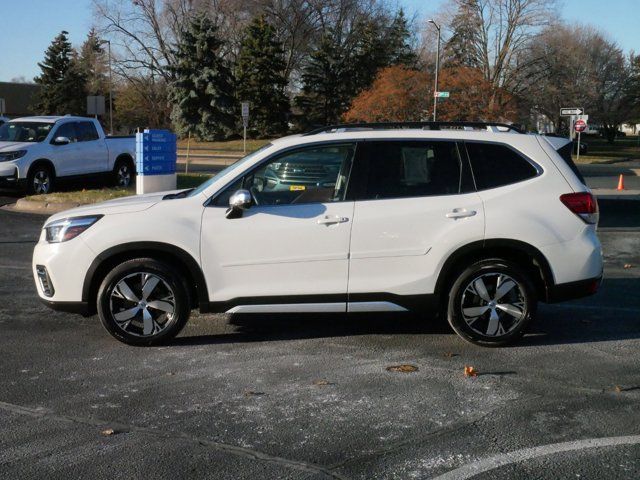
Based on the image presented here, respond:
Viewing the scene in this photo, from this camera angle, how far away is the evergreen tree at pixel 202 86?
186 ft

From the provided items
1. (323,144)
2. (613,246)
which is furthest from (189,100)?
(323,144)

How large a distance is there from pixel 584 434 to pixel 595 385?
934 mm

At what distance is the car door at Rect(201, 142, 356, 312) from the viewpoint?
5617 mm

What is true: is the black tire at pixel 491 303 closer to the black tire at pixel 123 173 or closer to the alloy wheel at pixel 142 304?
the alloy wheel at pixel 142 304

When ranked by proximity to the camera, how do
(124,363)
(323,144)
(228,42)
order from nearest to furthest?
(124,363), (323,144), (228,42)

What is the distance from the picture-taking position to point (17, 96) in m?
80.5

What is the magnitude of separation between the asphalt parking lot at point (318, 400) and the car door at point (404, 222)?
1.81 feet

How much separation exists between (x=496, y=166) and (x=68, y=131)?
13.4 metres

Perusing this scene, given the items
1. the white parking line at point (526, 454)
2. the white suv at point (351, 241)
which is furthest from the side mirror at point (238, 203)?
the white parking line at point (526, 454)

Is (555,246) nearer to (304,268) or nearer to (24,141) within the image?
(304,268)

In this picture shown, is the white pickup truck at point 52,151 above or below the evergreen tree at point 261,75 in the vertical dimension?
below

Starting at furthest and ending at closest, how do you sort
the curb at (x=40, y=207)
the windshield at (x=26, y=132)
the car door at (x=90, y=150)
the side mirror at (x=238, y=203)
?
the car door at (x=90, y=150)
the windshield at (x=26, y=132)
the curb at (x=40, y=207)
the side mirror at (x=238, y=203)

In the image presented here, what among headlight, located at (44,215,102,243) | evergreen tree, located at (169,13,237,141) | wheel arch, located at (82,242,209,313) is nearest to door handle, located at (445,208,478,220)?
wheel arch, located at (82,242,209,313)

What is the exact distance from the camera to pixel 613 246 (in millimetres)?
11195
